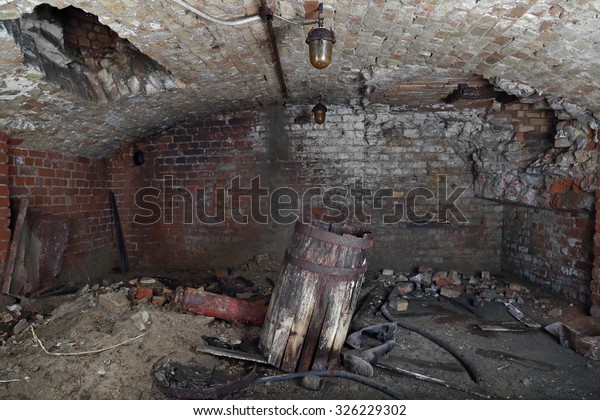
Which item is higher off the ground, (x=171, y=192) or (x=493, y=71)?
(x=493, y=71)

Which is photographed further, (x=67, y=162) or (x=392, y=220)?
(x=392, y=220)

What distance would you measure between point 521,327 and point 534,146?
2376 millimetres

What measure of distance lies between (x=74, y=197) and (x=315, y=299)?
379 cm

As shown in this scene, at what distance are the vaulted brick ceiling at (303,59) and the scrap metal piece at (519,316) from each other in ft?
6.83

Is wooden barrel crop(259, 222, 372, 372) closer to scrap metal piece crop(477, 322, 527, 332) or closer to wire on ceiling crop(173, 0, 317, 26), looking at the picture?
wire on ceiling crop(173, 0, 317, 26)

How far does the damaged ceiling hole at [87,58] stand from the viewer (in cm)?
331

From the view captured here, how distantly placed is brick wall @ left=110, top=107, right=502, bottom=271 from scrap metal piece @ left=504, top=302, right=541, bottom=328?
139 centimetres

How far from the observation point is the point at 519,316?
161 inches

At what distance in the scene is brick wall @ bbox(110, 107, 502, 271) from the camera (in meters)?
5.67

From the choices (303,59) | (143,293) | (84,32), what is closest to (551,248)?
(303,59)

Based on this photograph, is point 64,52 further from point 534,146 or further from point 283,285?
point 534,146

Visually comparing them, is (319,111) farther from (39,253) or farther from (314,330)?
(39,253)

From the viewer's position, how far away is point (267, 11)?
8.82 ft

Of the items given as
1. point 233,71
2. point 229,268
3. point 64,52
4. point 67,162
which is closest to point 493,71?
point 233,71
